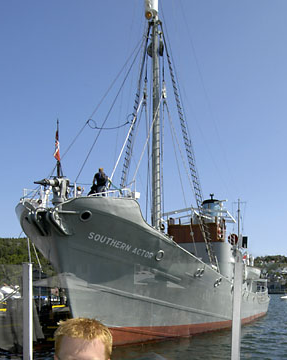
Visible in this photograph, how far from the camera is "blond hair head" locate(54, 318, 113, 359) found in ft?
5.15

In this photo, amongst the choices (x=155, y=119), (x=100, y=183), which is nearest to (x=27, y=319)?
(x=100, y=183)

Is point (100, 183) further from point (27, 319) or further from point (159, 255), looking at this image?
point (27, 319)

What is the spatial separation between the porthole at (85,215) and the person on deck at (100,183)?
1182 mm

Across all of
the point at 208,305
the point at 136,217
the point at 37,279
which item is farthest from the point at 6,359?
the point at 208,305

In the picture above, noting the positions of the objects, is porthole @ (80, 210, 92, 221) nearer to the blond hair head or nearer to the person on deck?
the person on deck

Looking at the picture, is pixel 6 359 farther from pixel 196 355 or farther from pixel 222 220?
pixel 222 220

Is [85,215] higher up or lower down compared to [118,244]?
higher up

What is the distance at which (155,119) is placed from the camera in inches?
630

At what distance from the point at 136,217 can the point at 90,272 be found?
2182mm

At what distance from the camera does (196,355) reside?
11.5 metres

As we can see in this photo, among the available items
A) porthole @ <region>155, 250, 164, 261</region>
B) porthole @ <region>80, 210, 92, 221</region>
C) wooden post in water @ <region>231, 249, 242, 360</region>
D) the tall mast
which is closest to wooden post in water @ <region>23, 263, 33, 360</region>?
wooden post in water @ <region>231, 249, 242, 360</region>

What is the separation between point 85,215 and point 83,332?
32.7 ft

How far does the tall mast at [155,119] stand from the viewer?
49.0 ft

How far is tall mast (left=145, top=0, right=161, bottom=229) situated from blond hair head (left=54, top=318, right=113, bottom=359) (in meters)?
12.8
